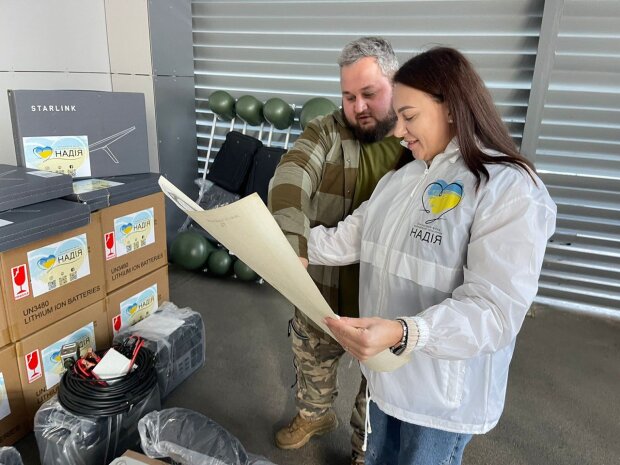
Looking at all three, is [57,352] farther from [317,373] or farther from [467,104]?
[467,104]

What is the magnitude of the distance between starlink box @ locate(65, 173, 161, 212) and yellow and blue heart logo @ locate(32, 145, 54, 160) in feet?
0.51

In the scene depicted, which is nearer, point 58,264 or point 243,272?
point 58,264

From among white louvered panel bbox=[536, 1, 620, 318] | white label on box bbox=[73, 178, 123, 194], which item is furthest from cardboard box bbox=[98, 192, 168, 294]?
white louvered panel bbox=[536, 1, 620, 318]

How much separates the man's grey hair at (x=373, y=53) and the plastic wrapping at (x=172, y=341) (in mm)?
1412

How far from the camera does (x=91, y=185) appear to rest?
2.03 m

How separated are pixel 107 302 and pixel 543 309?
276 centimetres

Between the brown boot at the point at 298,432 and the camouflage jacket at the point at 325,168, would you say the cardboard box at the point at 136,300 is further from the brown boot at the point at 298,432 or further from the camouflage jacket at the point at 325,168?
the camouflage jacket at the point at 325,168

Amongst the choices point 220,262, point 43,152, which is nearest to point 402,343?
point 43,152

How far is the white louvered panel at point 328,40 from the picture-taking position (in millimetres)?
2867

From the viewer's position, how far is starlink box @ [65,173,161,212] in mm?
1870

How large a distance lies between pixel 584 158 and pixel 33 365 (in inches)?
126

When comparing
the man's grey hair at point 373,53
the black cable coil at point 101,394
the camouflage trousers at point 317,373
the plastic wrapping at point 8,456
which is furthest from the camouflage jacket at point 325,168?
the plastic wrapping at point 8,456

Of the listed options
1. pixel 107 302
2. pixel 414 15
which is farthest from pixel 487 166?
pixel 414 15

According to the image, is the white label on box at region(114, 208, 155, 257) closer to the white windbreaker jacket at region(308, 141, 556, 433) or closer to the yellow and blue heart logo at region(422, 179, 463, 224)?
the white windbreaker jacket at region(308, 141, 556, 433)
